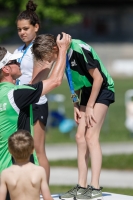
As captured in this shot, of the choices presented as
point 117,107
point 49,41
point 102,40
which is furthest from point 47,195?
point 102,40

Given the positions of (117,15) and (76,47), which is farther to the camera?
(117,15)

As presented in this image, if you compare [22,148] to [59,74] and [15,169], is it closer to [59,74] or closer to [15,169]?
[15,169]

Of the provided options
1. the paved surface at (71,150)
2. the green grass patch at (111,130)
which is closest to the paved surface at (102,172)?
the paved surface at (71,150)

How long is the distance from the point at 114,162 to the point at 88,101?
6.34 m

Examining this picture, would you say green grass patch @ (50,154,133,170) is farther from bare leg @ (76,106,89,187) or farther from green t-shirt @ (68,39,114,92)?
green t-shirt @ (68,39,114,92)

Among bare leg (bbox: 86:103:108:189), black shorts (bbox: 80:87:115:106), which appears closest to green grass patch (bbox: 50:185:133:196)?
bare leg (bbox: 86:103:108:189)

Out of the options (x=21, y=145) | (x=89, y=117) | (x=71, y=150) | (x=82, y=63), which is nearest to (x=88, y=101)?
(x=89, y=117)

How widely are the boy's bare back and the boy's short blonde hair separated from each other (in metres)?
0.10

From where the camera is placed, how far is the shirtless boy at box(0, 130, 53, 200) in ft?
17.0

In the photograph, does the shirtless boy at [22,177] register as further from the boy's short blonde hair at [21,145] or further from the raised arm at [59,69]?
the raised arm at [59,69]

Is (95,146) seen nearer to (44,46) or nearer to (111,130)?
(44,46)

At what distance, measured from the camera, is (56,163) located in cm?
1312

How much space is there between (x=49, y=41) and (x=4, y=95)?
2.59ft

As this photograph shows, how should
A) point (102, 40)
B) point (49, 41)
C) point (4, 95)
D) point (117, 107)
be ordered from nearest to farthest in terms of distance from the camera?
point (4, 95) < point (49, 41) < point (117, 107) < point (102, 40)
